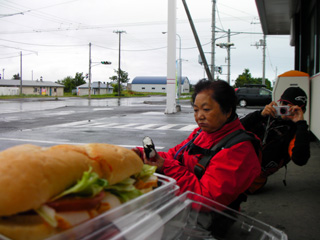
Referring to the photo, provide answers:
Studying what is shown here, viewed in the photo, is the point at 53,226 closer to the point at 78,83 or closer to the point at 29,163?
the point at 29,163

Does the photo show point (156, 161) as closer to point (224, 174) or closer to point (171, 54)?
point (224, 174)

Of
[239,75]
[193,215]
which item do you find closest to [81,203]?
[193,215]

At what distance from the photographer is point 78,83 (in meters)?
133

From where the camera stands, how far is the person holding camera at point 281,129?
140 inches

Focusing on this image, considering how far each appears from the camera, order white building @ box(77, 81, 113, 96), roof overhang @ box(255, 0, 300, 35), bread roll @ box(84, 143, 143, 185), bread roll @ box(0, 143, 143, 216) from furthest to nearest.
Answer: white building @ box(77, 81, 113, 96)
roof overhang @ box(255, 0, 300, 35)
bread roll @ box(84, 143, 143, 185)
bread roll @ box(0, 143, 143, 216)

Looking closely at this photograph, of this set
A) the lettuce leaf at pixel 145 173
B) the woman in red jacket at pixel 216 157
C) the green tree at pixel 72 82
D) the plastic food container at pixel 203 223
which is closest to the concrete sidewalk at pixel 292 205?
the woman in red jacket at pixel 216 157

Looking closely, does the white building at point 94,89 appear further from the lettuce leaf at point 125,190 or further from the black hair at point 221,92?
Result: the lettuce leaf at point 125,190

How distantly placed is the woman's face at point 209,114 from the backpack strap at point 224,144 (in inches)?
5.5

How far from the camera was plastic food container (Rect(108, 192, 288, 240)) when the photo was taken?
5.01 feet

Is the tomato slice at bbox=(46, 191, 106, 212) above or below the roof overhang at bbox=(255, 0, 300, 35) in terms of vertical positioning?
below

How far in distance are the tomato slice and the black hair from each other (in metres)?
1.51

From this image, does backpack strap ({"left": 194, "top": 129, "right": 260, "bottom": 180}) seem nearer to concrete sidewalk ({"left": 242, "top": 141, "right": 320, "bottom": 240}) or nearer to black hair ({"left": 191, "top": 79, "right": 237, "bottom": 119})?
black hair ({"left": 191, "top": 79, "right": 237, "bottom": 119})

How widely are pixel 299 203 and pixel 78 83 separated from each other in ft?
438

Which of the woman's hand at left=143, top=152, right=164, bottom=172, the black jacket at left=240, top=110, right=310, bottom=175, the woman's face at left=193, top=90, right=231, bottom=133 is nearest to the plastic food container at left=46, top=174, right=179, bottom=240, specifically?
Answer: the woman's hand at left=143, top=152, right=164, bottom=172
